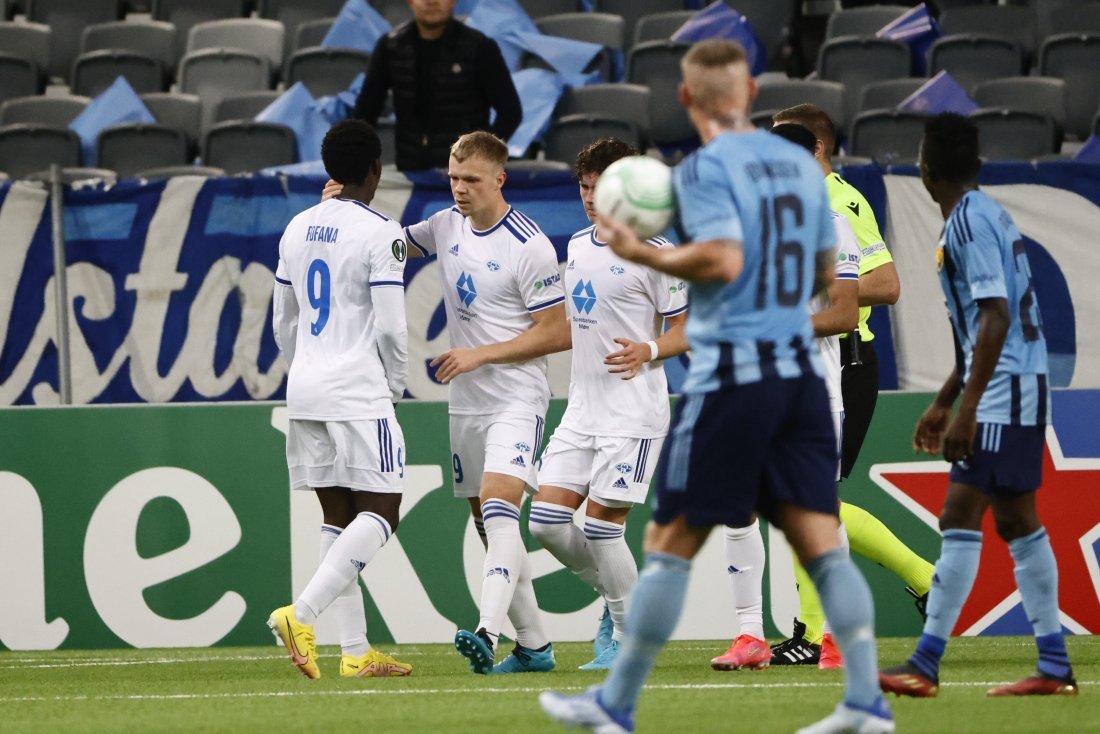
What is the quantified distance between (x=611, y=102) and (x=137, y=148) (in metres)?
3.75

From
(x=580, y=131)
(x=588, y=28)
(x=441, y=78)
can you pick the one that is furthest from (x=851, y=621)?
(x=588, y=28)

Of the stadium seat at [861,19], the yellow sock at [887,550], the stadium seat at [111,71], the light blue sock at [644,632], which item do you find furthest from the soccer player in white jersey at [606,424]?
the stadium seat at [111,71]

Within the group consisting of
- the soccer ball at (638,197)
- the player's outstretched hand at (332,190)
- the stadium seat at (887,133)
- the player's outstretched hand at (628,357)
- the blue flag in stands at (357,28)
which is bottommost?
the player's outstretched hand at (628,357)

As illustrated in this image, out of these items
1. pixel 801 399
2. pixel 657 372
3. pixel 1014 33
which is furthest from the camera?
pixel 1014 33

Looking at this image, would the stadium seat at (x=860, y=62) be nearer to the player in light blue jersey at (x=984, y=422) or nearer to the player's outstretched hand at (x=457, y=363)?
the player's outstretched hand at (x=457, y=363)

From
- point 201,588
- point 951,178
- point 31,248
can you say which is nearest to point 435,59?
point 31,248

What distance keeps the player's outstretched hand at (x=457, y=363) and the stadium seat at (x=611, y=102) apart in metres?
6.38

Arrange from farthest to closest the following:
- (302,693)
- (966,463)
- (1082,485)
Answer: (1082,485) < (302,693) < (966,463)

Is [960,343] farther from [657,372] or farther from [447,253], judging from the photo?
[447,253]

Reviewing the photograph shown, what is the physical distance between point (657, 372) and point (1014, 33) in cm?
826

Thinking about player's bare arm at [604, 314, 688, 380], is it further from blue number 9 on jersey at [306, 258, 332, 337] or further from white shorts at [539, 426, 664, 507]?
blue number 9 on jersey at [306, 258, 332, 337]

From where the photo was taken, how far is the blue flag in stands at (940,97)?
488 inches

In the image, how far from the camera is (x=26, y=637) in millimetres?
8609

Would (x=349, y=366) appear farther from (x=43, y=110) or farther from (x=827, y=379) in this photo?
(x=43, y=110)
